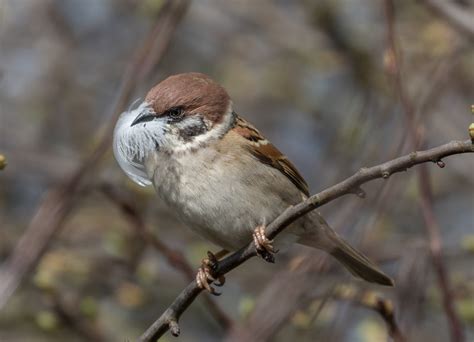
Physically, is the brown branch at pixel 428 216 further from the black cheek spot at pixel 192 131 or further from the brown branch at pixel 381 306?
the black cheek spot at pixel 192 131

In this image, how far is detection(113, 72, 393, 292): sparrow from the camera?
12.3 ft

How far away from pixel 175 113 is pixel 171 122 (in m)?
0.05

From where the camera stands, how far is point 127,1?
25.1 feet

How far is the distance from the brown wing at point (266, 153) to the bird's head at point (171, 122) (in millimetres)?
115

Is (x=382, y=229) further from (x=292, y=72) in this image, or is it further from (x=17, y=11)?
(x=17, y=11)

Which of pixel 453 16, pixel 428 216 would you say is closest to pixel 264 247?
pixel 428 216

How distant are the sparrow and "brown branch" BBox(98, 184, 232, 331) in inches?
9.3

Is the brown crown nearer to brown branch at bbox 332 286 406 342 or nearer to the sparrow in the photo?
the sparrow

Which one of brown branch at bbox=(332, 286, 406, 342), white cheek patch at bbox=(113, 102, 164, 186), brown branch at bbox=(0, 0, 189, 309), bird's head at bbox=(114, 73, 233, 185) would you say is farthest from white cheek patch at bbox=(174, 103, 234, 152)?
brown branch at bbox=(332, 286, 406, 342)

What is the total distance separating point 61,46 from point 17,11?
502 mm

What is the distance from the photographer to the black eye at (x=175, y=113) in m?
3.83

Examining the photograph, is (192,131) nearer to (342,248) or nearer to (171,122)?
(171,122)

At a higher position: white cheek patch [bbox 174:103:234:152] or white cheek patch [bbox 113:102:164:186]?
white cheek patch [bbox 174:103:234:152]

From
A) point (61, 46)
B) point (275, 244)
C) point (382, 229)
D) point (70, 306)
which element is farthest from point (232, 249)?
point (61, 46)
